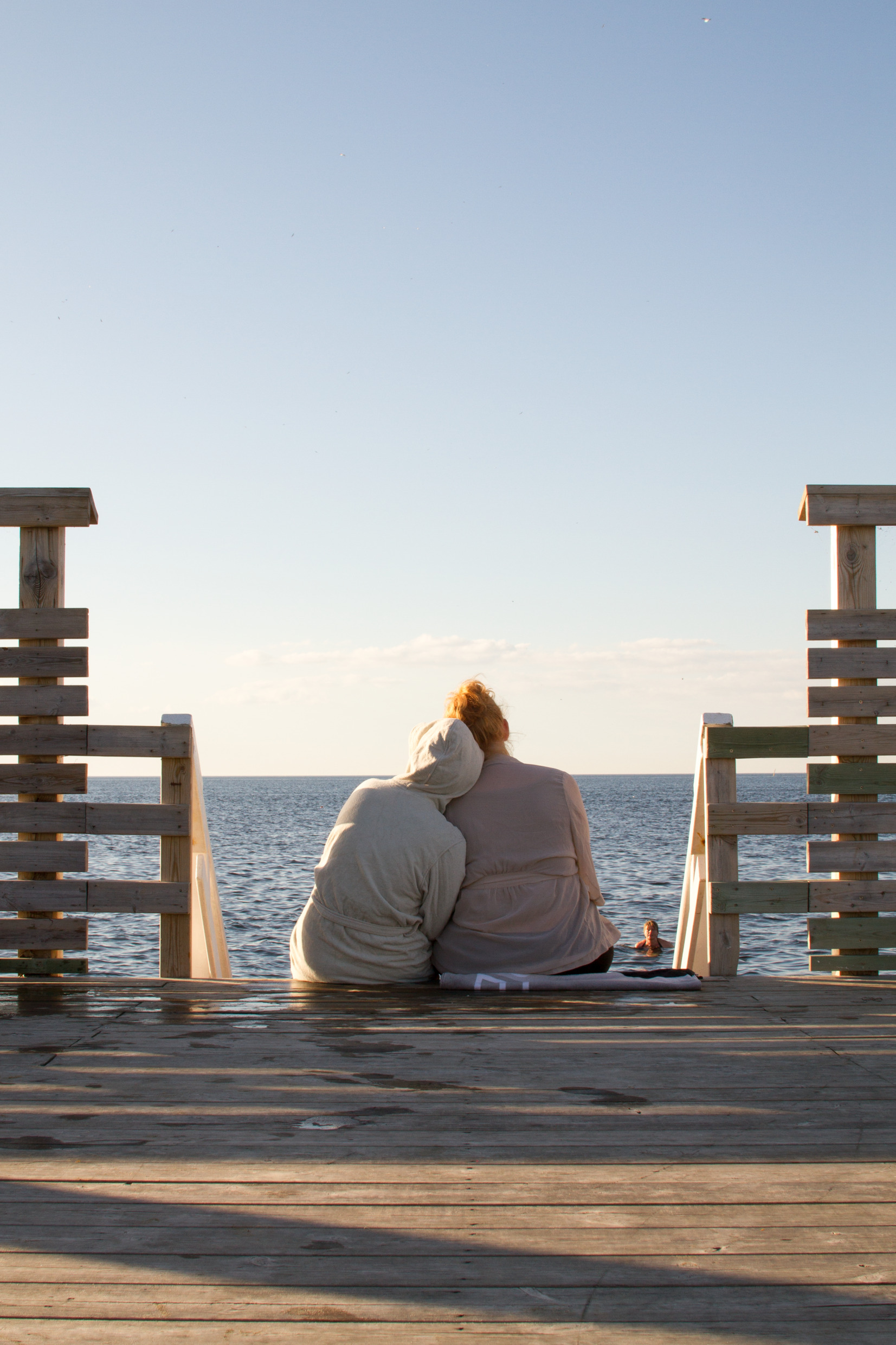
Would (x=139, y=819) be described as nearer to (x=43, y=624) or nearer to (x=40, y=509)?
(x=43, y=624)

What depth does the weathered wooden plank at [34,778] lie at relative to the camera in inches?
179

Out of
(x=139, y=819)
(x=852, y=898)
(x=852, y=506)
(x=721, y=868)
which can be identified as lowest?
(x=852, y=898)

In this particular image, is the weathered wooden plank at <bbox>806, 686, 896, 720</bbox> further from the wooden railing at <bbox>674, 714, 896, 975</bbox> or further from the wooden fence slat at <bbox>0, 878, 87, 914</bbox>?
the wooden fence slat at <bbox>0, 878, 87, 914</bbox>

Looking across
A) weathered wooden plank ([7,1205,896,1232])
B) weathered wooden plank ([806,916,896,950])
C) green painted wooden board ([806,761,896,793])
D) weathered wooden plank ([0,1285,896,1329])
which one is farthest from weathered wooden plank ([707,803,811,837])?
weathered wooden plank ([0,1285,896,1329])

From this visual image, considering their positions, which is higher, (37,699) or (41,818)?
(37,699)

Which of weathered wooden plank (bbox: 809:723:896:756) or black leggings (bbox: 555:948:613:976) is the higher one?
weathered wooden plank (bbox: 809:723:896:756)

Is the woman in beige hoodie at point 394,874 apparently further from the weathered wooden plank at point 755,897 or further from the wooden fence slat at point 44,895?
the weathered wooden plank at point 755,897

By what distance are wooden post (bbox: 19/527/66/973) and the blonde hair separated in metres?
1.67

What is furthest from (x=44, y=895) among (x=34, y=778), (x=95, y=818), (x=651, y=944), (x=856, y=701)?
(x=651, y=944)

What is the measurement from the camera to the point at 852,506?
4.57 meters

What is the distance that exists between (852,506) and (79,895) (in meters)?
3.57

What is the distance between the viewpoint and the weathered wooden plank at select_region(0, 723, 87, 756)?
4566 mm

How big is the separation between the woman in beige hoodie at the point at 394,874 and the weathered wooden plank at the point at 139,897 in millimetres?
620

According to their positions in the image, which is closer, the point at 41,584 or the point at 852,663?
the point at 852,663
